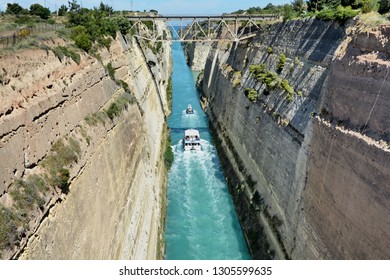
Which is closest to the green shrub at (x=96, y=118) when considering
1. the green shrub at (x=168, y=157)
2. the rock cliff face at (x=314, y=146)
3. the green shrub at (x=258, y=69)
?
the rock cliff face at (x=314, y=146)

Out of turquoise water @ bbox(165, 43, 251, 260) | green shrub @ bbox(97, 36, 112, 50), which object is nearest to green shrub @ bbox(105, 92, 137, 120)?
green shrub @ bbox(97, 36, 112, 50)

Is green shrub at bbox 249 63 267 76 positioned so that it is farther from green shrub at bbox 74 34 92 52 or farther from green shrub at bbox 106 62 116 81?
green shrub at bbox 74 34 92 52

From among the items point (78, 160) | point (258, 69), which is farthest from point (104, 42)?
point (78, 160)

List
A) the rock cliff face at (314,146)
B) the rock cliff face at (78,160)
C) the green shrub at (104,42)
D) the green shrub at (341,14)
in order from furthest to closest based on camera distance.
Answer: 1. the green shrub at (104,42)
2. the green shrub at (341,14)
3. the rock cliff face at (314,146)
4. the rock cliff face at (78,160)

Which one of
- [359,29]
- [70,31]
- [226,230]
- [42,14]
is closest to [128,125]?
[70,31]

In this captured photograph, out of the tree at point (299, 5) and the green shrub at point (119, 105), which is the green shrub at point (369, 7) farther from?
the tree at point (299, 5)

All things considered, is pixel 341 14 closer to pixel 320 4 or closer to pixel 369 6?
pixel 369 6
